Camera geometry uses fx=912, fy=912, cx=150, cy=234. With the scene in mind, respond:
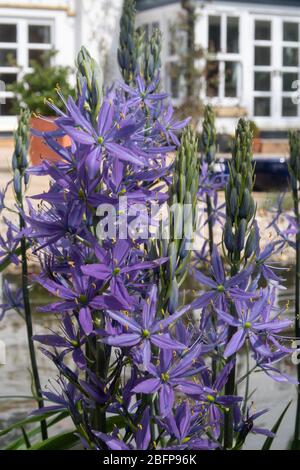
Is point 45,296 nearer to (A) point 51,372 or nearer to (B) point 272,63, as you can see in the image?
(A) point 51,372

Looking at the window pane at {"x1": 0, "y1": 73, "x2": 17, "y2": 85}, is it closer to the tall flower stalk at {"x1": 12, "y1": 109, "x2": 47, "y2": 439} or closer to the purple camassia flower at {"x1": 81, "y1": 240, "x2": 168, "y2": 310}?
the tall flower stalk at {"x1": 12, "y1": 109, "x2": 47, "y2": 439}

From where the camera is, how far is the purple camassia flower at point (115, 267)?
4.64ft

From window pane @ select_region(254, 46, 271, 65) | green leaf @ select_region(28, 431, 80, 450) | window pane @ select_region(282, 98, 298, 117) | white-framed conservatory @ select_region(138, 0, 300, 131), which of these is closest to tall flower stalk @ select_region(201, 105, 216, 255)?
green leaf @ select_region(28, 431, 80, 450)

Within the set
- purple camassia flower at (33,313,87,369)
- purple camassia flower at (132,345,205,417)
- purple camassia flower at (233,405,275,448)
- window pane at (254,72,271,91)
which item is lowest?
purple camassia flower at (233,405,275,448)

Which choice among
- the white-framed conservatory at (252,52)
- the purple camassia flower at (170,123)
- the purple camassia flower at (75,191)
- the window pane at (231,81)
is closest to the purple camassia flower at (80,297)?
the purple camassia flower at (75,191)

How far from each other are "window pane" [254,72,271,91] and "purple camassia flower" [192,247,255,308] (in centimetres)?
1944

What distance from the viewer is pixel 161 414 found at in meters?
1.41

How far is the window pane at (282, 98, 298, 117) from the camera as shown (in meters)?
20.5

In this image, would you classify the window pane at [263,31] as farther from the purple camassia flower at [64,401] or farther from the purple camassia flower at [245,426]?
the purple camassia flower at [64,401]

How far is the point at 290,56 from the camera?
68.1 feet

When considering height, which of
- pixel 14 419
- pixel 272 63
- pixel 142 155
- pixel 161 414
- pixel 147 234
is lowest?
pixel 14 419

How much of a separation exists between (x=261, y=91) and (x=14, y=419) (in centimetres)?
1776

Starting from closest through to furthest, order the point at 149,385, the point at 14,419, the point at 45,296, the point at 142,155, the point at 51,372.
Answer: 1. the point at 149,385
2. the point at 142,155
3. the point at 14,419
4. the point at 51,372
5. the point at 45,296

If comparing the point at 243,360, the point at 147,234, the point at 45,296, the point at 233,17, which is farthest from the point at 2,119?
the point at 147,234
